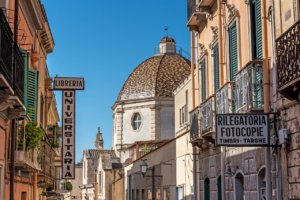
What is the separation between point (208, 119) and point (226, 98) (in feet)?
5.79

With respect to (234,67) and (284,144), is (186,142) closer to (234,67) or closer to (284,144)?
(234,67)

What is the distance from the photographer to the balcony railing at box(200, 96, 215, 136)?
15834 mm

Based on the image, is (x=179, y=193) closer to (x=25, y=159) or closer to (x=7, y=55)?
(x=25, y=159)

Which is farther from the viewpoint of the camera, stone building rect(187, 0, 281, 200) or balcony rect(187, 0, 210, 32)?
balcony rect(187, 0, 210, 32)

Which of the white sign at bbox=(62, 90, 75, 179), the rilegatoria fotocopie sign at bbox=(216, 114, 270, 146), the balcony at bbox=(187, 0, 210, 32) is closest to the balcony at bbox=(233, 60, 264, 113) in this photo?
the rilegatoria fotocopie sign at bbox=(216, 114, 270, 146)

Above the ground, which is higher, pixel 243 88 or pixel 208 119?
pixel 243 88

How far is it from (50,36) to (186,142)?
6.08 meters

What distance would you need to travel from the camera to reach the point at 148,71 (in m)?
63.1

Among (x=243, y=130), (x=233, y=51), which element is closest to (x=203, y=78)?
(x=233, y=51)

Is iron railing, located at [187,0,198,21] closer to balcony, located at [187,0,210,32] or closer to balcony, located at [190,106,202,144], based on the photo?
balcony, located at [187,0,210,32]

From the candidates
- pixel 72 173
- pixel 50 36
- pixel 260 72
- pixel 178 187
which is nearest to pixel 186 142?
pixel 178 187

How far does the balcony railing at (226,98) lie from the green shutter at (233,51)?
1.63 ft

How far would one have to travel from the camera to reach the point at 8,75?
9641mm

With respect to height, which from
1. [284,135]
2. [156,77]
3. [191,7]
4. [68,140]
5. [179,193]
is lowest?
[179,193]
